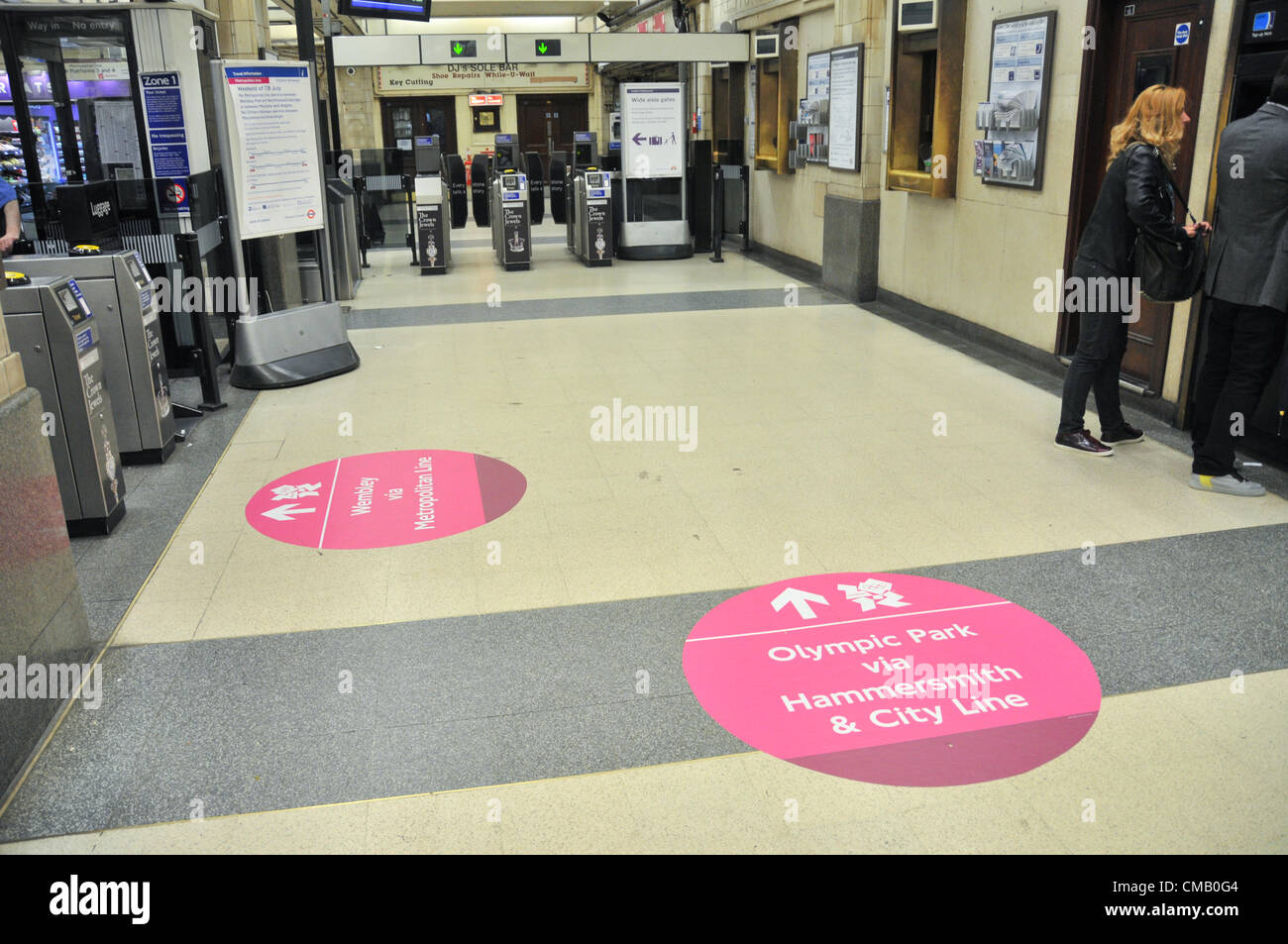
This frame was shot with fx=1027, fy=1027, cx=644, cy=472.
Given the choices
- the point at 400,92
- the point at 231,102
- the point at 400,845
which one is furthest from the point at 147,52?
the point at 400,92

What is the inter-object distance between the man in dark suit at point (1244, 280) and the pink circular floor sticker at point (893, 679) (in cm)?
152

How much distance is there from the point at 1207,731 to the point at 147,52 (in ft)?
21.0

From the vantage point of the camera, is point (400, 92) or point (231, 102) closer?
point (231, 102)

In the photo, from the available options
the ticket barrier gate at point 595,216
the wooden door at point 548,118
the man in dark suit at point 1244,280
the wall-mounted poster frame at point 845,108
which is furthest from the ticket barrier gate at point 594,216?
the wooden door at point 548,118

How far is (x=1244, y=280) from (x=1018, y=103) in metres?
2.55

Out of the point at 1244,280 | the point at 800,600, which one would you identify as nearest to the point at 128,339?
the point at 800,600

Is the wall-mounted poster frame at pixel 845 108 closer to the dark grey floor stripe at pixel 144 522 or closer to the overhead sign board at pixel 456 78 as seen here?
the dark grey floor stripe at pixel 144 522

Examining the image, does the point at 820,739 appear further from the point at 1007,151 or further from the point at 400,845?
the point at 1007,151

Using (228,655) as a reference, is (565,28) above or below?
above

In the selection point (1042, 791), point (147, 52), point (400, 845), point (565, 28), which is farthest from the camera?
point (565, 28)

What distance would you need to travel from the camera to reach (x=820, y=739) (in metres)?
2.52

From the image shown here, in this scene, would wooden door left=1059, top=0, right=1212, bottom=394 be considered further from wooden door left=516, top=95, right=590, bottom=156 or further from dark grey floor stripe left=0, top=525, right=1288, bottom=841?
wooden door left=516, top=95, right=590, bottom=156

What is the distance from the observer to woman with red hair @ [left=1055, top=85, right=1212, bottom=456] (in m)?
4.05

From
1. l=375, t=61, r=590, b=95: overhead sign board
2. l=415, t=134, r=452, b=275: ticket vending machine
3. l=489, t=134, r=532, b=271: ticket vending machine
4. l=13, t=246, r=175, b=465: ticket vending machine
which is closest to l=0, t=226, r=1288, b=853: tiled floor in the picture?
→ l=13, t=246, r=175, b=465: ticket vending machine
